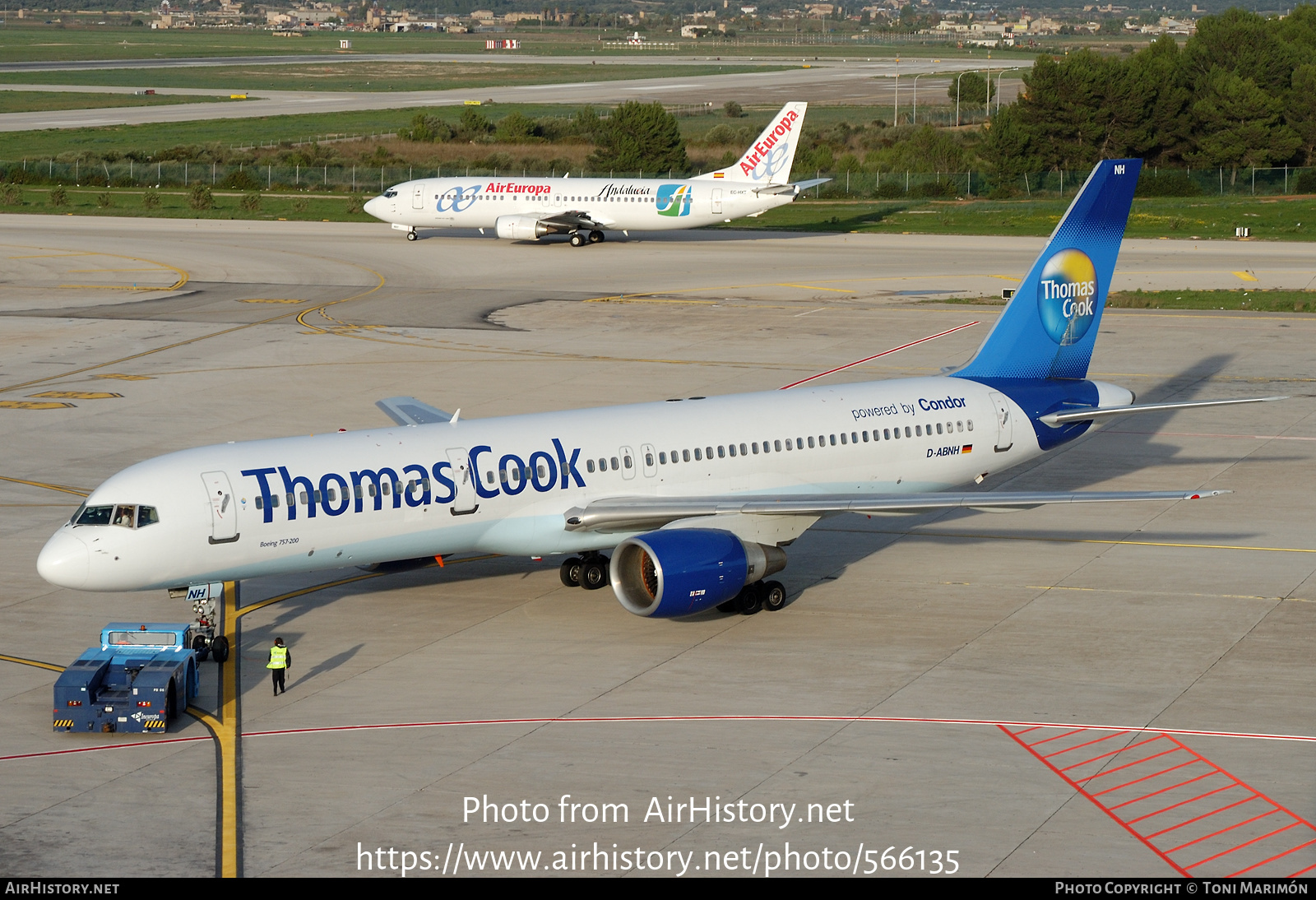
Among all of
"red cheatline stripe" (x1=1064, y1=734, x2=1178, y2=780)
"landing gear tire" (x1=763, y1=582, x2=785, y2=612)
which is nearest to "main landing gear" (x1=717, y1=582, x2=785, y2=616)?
"landing gear tire" (x1=763, y1=582, x2=785, y2=612)

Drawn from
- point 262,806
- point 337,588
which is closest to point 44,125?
point 337,588

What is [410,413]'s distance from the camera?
4119cm

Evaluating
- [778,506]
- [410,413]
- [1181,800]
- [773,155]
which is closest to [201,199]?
[773,155]

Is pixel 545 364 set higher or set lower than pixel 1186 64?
lower

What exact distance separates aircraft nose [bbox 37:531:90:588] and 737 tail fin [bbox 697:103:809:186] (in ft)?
247

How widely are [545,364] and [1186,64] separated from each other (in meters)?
97.9

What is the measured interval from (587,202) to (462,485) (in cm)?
7420

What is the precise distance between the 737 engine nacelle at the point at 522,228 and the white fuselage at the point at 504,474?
A: 65.9 m

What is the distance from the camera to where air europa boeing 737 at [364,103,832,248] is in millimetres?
101500

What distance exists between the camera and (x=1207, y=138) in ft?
441

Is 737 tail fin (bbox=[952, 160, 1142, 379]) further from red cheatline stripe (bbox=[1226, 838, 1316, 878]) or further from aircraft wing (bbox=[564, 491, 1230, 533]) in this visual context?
red cheatline stripe (bbox=[1226, 838, 1316, 878])

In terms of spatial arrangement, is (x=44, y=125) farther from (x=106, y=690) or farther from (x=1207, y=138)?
(x=106, y=690)

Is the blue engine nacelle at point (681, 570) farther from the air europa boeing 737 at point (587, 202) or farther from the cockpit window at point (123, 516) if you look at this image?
the air europa boeing 737 at point (587, 202)

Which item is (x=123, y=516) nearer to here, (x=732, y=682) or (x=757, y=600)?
(x=732, y=682)
